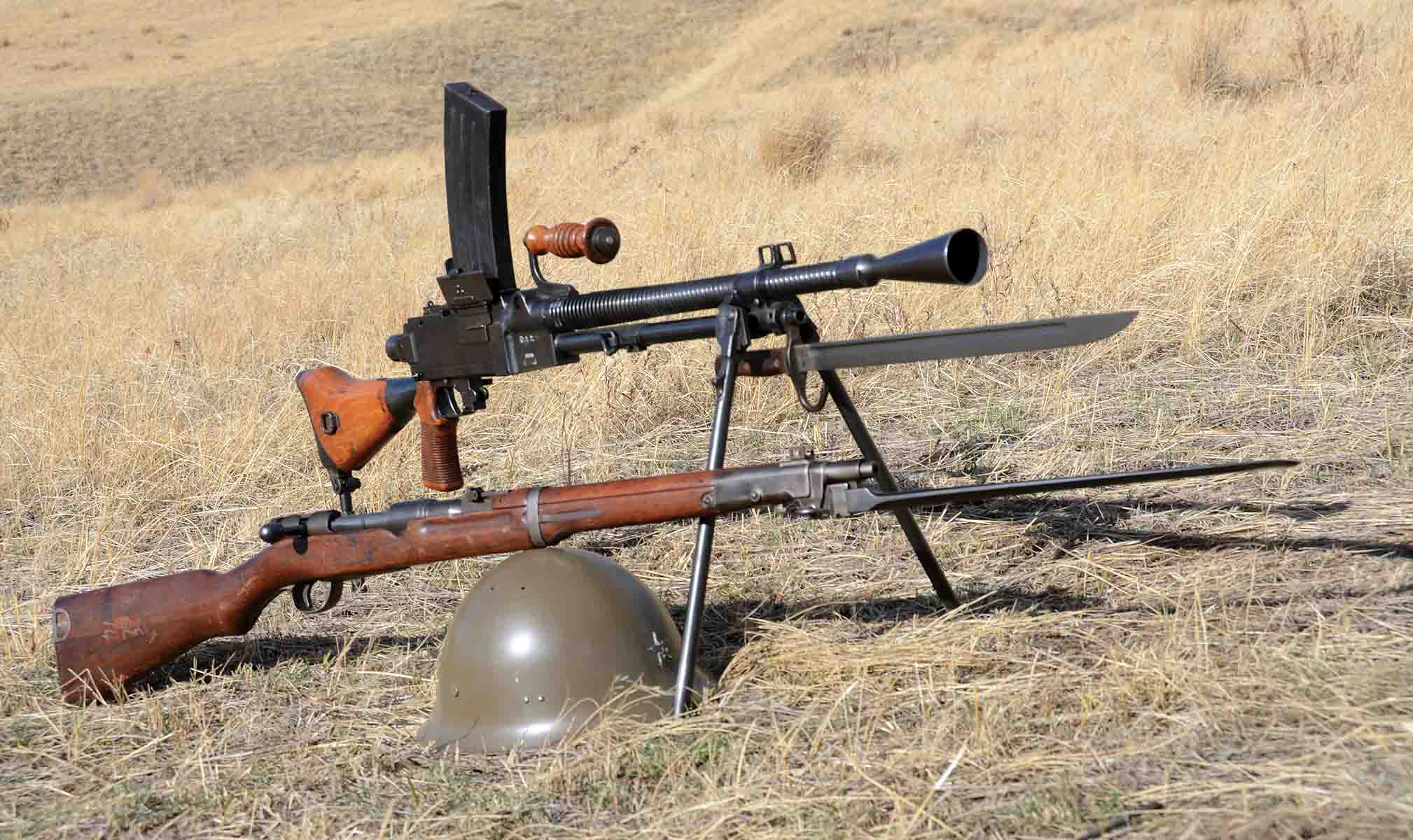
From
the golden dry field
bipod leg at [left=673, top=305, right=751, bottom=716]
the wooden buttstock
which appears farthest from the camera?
the wooden buttstock

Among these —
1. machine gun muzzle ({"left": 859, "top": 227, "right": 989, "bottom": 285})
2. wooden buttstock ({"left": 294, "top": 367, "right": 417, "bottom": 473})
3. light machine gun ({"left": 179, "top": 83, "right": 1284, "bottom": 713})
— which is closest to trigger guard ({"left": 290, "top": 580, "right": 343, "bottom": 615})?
light machine gun ({"left": 179, "top": 83, "right": 1284, "bottom": 713})

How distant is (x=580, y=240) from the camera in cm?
331

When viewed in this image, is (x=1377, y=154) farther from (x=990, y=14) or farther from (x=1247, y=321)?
(x=990, y=14)

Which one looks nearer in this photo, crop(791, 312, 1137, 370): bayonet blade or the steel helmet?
crop(791, 312, 1137, 370): bayonet blade

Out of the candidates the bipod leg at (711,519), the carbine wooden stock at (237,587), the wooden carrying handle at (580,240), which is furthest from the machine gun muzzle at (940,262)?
the carbine wooden stock at (237,587)

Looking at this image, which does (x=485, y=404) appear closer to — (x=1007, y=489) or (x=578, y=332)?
(x=578, y=332)

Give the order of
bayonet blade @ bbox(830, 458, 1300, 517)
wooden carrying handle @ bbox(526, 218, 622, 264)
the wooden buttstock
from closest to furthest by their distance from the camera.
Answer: bayonet blade @ bbox(830, 458, 1300, 517) < wooden carrying handle @ bbox(526, 218, 622, 264) < the wooden buttstock

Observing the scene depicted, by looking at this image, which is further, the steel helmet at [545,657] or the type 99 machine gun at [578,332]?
the steel helmet at [545,657]

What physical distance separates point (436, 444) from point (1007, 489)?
6.57ft

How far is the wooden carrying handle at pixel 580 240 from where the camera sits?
3291 mm

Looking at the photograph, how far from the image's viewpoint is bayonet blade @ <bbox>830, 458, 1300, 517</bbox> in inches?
98.9

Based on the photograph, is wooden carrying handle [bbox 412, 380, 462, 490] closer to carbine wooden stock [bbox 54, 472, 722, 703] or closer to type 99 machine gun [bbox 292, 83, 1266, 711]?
type 99 machine gun [bbox 292, 83, 1266, 711]

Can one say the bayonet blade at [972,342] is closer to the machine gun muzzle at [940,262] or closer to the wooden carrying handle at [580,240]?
the machine gun muzzle at [940,262]

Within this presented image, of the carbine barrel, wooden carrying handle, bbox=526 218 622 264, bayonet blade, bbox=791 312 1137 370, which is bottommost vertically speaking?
bayonet blade, bbox=791 312 1137 370
